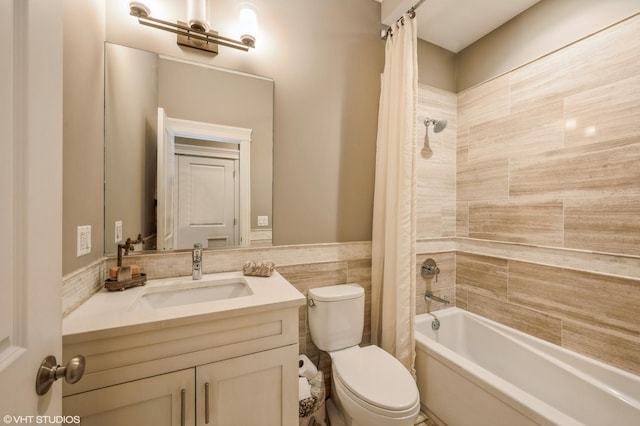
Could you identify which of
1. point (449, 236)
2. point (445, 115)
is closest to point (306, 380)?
A: point (449, 236)

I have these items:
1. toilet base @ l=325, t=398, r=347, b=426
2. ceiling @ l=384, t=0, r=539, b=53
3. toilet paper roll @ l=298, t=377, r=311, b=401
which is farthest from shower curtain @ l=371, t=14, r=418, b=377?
toilet paper roll @ l=298, t=377, r=311, b=401

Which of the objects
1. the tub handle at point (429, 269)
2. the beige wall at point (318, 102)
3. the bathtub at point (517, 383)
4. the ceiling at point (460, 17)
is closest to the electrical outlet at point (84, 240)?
the beige wall at point (318, 102)

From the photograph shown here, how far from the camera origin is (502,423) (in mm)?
1226

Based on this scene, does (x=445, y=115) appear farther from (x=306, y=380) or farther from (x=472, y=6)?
(x=306, y=380)

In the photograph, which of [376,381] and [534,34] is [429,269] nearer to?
[376,381]

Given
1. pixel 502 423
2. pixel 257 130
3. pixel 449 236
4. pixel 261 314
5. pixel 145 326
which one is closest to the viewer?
pixel 145 326

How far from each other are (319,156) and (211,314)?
45.7 inches

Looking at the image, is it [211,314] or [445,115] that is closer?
[211,314]

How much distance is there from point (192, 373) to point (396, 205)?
4.44 ft

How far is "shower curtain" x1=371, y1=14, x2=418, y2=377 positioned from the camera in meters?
1.60

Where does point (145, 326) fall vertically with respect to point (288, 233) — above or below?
below

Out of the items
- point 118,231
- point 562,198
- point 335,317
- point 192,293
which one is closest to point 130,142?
point 118,231

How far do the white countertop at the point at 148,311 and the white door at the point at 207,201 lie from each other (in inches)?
11.4

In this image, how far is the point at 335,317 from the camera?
1.55 m
